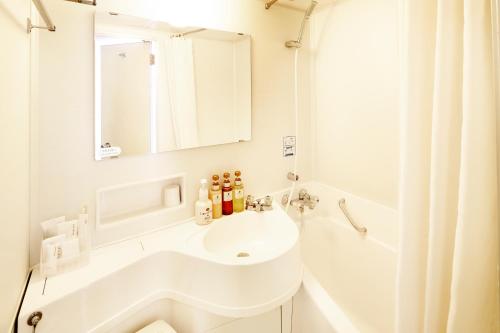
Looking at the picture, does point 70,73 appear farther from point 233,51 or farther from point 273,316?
point 273,316

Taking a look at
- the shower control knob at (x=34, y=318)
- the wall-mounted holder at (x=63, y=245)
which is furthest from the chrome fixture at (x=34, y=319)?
the wall-mounted holder at (x=63, y=245)

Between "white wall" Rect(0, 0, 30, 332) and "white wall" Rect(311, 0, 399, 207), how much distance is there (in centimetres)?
149

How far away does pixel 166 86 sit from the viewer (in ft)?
3.96

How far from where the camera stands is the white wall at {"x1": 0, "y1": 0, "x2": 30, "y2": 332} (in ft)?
2.13

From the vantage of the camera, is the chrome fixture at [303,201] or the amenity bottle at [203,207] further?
the chrome fixture at [303,201]

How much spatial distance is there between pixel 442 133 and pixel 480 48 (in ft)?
0.60

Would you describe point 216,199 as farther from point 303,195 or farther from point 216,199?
point 303,195

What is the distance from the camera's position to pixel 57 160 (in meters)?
0.97

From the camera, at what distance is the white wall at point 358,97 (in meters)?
1.33

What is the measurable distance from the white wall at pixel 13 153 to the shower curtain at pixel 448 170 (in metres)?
1.02

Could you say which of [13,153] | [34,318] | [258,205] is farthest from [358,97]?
[34,318]

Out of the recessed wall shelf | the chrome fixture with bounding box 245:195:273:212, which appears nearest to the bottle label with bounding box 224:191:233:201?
the chrome fixture with bounding box 245:195:273:212

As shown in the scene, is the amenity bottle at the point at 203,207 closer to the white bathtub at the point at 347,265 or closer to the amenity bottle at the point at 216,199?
the amenity bottle at the point at 216,199

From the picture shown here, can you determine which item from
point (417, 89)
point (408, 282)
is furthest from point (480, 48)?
point (408, 282)
